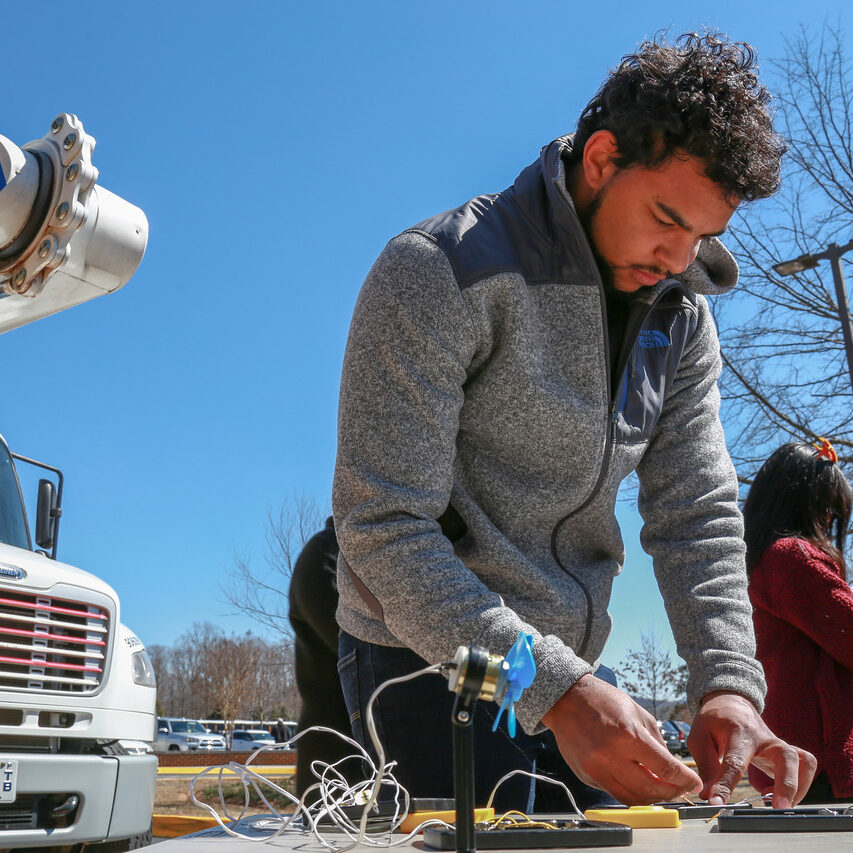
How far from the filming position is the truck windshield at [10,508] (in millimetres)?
5164

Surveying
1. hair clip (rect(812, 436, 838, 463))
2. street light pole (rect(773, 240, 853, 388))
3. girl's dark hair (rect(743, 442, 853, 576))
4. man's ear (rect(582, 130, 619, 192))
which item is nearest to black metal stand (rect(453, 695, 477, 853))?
man's ear (rect(582, 130, 619, 192))

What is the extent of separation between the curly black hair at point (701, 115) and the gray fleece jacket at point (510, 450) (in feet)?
0.62

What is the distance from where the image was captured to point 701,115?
6.97 feet

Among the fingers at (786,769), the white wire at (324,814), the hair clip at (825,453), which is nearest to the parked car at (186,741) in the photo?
the hair clip at (825,453)

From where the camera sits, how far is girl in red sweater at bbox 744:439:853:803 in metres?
3.64

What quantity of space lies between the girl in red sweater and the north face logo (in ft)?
5.57

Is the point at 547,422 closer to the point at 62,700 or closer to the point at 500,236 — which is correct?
the point at 500,236

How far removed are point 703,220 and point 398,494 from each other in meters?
0.94

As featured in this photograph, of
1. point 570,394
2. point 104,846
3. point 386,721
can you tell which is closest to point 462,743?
point 386,721

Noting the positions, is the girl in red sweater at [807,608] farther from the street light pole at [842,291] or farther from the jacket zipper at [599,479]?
the street light pole at [842,291]

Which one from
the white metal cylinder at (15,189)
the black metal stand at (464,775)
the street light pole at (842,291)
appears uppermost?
the street light pole at (842,291)

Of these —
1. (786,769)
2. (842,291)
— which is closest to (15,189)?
(786,769)

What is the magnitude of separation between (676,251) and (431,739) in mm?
1156

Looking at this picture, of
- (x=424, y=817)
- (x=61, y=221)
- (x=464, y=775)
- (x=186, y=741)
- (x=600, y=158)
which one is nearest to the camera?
(x=464, y=775)
